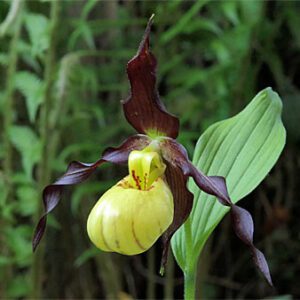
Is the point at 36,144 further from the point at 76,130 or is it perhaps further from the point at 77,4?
the point at 77,4

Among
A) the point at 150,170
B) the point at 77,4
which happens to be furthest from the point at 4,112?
the point at 150,170

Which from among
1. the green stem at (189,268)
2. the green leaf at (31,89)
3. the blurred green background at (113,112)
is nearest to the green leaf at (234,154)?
the green stem at (189,268)

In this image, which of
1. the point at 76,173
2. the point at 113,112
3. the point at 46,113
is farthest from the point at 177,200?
the point at 113,112

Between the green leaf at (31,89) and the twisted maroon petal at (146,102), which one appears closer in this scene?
the twisted maroon petal at (146,102)

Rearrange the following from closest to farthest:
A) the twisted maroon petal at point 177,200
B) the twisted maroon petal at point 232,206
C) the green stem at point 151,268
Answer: the twisted maroon petal at point 232,206, the twisted maroon petal at point 177,200, the green stem at point 151,268

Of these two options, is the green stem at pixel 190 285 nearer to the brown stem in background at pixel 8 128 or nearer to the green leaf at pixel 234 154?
the green leaf at pixel 234 154

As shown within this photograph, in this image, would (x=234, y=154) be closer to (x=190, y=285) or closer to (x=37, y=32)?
(x=190, y=285)

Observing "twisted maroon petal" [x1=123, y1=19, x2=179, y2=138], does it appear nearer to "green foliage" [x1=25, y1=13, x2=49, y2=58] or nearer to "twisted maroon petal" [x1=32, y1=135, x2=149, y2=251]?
"twisted maroon petal" [x1=32, y1=135, x2=149, y2=251]
